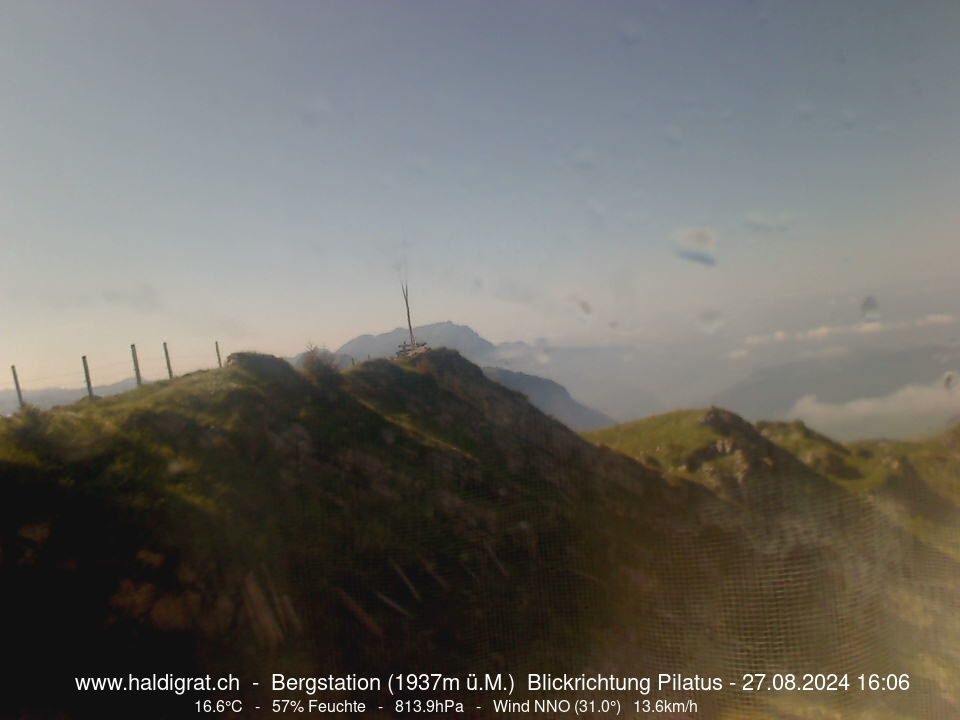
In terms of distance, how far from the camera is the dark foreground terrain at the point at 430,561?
5.39 m

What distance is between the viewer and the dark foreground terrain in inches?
212

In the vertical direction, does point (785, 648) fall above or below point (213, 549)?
below

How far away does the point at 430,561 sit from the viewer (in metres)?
7.83

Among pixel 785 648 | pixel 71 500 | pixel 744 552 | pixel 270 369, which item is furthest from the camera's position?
pixel 270 369

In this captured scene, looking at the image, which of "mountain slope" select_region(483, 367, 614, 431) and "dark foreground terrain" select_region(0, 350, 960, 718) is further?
"mountain slope" select_region(483, 367, 614, 431)

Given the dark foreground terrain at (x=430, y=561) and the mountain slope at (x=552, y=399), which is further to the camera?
the mountain slope at (x=552, y=399)

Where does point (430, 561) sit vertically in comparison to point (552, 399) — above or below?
below

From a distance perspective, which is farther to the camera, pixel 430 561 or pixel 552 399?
pixel 552 399

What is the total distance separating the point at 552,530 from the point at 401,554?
8.94 feet

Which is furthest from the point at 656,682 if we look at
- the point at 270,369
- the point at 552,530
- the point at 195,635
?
the point at 270,369

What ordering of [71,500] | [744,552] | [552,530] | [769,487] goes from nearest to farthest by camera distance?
[71,500] → [744,552] → [769,487] → [552,530]

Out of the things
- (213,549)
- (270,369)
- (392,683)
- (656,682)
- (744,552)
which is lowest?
(656,682)

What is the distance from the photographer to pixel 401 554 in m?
7.71

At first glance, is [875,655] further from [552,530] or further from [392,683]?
[392,683]
